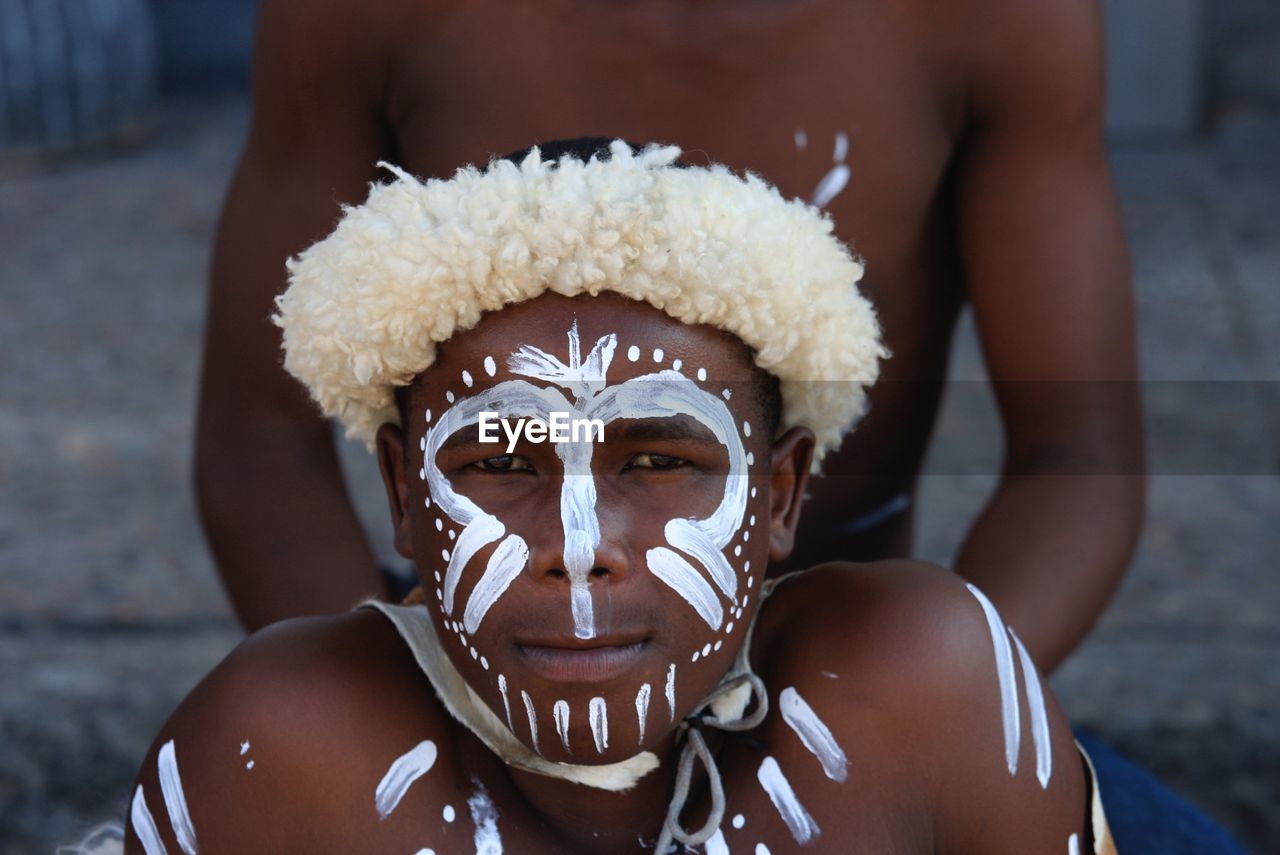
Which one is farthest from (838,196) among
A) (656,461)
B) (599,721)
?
(599,721)

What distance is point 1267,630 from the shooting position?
3.47 meters

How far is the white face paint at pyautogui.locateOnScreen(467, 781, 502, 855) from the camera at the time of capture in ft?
5.40

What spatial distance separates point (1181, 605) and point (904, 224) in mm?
1799

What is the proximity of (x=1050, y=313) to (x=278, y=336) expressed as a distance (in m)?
1.04

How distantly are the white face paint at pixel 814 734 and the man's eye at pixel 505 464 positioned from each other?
368mm

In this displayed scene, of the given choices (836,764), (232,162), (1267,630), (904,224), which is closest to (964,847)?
(836,764)

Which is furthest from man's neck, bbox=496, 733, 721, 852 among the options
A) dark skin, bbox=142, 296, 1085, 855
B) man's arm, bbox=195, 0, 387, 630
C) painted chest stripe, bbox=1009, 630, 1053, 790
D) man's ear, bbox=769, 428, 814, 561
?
man's arm, bbox=195, 0, 387, 630

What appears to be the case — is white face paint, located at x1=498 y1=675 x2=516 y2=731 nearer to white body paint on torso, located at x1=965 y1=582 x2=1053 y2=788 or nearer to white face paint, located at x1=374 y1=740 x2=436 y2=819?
white face paint, located at x1=374 y1=740 x2=436 y2=819

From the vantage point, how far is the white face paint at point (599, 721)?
1.54 meters

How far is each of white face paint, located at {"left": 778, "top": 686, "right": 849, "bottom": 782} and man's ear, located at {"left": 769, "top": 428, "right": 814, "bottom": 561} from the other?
16 cm

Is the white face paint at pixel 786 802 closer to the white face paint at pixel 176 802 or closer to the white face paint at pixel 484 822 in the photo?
the white face paint at pixel 484 822

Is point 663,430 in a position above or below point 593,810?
above

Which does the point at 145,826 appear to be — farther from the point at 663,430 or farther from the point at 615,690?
the point at 663,430

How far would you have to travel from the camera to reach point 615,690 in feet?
5.05
